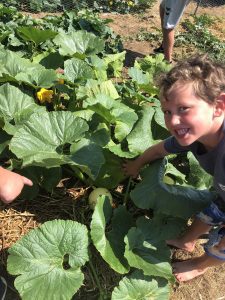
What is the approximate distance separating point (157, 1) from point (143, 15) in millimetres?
767

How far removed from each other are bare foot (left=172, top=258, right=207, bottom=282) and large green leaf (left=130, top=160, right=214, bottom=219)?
352mm

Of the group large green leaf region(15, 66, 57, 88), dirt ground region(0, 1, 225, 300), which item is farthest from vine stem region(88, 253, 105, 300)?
large green leaf region(15, 66, 57, 88)

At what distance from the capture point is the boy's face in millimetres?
1858

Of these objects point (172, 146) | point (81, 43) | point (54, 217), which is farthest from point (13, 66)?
point (172, 146)

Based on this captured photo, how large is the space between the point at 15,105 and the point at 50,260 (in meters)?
1.12

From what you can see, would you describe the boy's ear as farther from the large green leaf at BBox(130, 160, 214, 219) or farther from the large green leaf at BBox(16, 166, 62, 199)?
the large green leaf at BBox(16, 166, 62, 199)

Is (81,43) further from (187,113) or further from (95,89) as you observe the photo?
(187,113)

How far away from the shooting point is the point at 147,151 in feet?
8.25

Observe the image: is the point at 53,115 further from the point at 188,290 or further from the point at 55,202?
the point at 188,290

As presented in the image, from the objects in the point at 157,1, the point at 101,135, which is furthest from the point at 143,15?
the point at 101,135

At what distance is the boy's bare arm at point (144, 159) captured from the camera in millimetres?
2451

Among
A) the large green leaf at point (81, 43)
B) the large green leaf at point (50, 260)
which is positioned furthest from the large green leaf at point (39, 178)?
the large green leaf at point (81, 43)

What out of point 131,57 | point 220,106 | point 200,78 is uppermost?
point 200,78

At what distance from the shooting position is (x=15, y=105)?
2.73 metres
